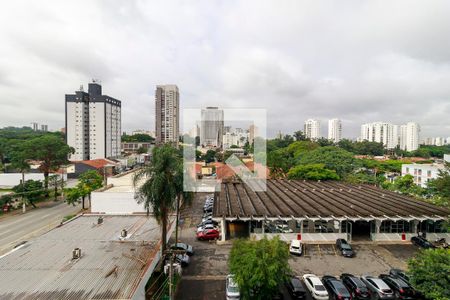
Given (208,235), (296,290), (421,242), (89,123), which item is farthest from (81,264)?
(89,123)

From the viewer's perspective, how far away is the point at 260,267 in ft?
25.3

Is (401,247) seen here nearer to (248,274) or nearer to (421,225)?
(421,225)

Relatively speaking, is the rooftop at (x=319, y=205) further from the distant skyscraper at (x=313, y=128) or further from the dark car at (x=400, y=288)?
the distant skyscraper at (x=313, y=128)

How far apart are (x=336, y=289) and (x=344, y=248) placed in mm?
4548

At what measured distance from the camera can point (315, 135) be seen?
115 meters

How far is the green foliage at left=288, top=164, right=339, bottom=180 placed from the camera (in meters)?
31.3

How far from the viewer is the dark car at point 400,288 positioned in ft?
31.2

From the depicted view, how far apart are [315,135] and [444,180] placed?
103 m

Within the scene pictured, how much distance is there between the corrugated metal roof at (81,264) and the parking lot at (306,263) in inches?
91.7

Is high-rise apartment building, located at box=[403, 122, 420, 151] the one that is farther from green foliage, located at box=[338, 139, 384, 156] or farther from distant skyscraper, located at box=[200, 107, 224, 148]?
distant skyscraper, located at box=[200, 107, 224, 148]

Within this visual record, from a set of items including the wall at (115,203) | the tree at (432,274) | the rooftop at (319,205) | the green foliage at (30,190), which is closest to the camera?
the tree at (432,274)

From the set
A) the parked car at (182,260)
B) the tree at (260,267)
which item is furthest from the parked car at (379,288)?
the parked car at (182,260)

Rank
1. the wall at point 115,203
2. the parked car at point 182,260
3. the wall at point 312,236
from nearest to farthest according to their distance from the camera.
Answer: the parked car at point 182,260, the wall at point 312,236, the wall at point 115,203

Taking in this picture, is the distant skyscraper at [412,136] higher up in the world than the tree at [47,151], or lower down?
higher up
